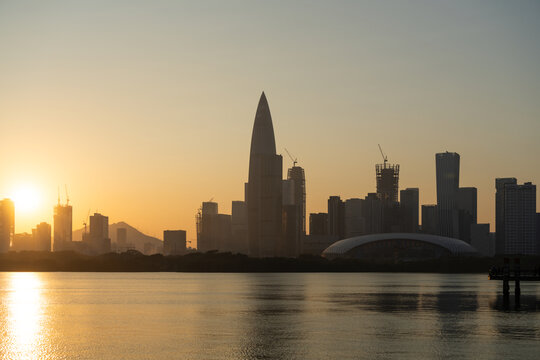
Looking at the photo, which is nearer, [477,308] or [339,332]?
[339,332]

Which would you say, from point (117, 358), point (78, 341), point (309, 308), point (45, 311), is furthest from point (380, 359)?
point (45, 311)

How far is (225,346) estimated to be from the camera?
70.4 meters

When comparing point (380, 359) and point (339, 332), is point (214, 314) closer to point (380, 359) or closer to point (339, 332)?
point (339, 332)

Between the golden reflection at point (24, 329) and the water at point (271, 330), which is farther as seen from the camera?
the golden reflection at point (24, 329)

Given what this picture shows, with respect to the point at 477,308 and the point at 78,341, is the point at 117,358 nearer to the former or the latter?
the point at 78,341

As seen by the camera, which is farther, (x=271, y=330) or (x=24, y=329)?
(x=24, y=329)

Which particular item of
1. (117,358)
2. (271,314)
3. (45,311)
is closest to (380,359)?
(117,358)

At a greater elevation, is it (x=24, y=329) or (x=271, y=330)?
(x=271, y=330)

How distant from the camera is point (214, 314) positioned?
10469 centimetres

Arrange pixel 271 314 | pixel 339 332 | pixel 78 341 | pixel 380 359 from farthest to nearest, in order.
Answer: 1. pixel 271 314
2. pixel 339 332
3. pixel 78 341
4. pixel 380 359

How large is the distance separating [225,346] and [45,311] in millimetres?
49679

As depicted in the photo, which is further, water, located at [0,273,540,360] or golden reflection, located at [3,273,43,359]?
golden reflection, located at [3,273,43,359]

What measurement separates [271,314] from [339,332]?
24.6 metres

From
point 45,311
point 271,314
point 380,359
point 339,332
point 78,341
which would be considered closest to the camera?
point 380,359
